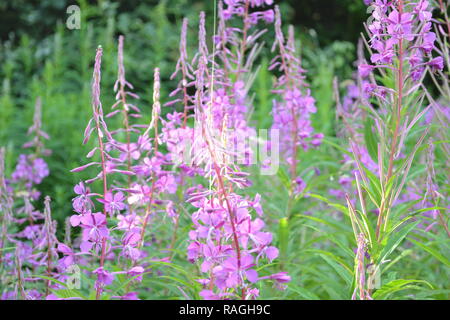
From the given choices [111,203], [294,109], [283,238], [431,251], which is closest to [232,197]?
[111,203]

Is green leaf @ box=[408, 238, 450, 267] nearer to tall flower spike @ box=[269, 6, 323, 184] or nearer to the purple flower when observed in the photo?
the purple flower

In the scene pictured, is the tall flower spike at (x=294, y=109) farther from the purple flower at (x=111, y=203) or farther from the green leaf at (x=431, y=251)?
the purple flower at (x=111, y=203)

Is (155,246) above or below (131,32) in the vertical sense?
below

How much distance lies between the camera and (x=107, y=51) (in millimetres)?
6363

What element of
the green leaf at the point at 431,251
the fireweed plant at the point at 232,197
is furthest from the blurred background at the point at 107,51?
the green leaf at the point at 431,251

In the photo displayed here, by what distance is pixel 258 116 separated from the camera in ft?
19.0

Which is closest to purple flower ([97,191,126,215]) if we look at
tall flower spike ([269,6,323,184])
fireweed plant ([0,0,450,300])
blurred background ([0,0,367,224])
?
fireweed plant ([0,0,450,300])

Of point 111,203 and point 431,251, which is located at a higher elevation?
point 111,203

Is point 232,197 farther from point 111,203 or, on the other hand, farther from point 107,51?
point 107,51

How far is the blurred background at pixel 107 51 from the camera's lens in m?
5.86
